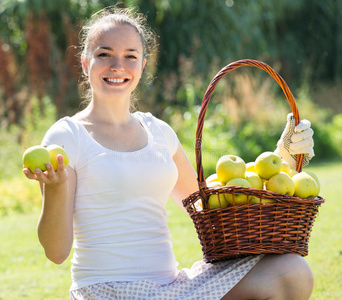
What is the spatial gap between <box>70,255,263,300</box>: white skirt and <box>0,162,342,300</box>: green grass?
131 cm

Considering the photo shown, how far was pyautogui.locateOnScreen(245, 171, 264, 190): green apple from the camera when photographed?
79.5 inches

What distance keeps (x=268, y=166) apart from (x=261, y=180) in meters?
0.07

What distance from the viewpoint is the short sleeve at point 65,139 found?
6.46ft

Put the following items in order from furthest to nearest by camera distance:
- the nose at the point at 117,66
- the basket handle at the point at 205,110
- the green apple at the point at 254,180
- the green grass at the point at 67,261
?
1. the green grass at the point at 67,261
2. the nose at the point at 117,66
3. the green apple at the point at 254,180
4. the basket handle at the point at 205,110

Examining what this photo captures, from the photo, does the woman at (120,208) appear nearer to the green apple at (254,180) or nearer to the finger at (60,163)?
the finger at (60,163)

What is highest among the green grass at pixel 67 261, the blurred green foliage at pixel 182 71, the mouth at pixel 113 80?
the blurred green foliage at pixel 182 71

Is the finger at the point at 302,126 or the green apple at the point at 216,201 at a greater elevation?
the finger at the point at 302,126

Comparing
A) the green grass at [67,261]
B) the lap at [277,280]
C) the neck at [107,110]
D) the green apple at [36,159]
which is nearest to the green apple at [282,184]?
the lap at [277,280]

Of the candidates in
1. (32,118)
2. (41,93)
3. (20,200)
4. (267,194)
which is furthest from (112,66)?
(41,93)

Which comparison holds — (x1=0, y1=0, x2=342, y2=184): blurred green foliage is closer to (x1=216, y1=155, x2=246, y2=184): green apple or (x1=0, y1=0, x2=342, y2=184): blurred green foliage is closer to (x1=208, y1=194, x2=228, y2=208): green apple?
(x1=216, y1=155, x2=246, y2=184): green apple

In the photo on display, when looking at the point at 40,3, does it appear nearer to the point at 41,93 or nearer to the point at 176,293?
the point at 41,93

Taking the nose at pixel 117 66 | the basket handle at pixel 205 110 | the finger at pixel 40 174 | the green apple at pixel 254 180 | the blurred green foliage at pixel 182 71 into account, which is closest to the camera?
the finger at pixel 40 174

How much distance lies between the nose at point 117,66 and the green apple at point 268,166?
2.11ft

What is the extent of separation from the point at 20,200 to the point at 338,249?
377 centimetres
